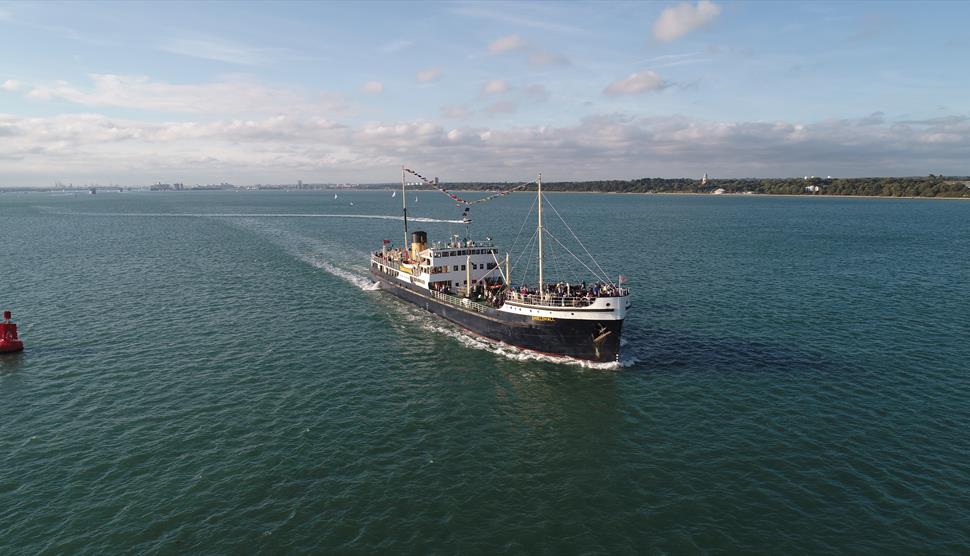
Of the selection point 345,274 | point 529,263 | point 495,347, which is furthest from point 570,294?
point 345,274

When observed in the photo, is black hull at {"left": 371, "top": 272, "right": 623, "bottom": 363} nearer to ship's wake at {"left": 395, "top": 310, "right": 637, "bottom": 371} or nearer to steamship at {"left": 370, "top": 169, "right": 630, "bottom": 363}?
steamship at {"left": 370, "top": 169, "right": 630, "bottom": 363}

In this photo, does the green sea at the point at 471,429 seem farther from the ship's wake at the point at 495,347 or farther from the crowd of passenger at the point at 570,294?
the crowd of passenger at the point at 570,294

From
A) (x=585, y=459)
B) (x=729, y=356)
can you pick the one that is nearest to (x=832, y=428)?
(x=729, y=356)

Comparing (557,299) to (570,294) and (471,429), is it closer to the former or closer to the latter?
(570,294)

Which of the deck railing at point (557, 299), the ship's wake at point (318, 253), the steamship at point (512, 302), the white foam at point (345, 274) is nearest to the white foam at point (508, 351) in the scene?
the steamship at point (512, 302)

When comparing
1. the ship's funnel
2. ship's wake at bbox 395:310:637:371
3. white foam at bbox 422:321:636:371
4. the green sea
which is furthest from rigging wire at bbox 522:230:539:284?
white foam at bbox 422:321:636:371
